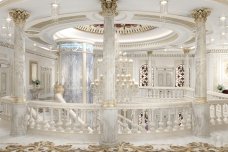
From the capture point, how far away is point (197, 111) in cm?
653

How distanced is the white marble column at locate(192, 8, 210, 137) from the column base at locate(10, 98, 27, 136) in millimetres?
4291

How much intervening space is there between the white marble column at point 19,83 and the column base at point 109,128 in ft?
7.26

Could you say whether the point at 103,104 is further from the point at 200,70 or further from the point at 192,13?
the point at 192,13

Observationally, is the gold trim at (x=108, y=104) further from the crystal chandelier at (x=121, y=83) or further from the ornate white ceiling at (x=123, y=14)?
the ornate white ceiling at (x=123, y=14)

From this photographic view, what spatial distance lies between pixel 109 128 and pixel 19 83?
269 cm

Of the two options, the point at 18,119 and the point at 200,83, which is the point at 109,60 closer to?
the point at 200,83

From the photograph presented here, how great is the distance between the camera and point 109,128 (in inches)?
225

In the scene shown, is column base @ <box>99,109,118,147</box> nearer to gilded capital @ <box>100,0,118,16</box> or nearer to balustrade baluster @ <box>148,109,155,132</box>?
balustrade baluster @ <box>148,109,155,132</box>

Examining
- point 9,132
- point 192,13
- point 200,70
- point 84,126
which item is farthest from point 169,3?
point 9,132

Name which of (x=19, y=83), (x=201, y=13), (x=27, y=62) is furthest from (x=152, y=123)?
(x=27, y=62)

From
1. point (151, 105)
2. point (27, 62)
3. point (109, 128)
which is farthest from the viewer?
point (27, 62)

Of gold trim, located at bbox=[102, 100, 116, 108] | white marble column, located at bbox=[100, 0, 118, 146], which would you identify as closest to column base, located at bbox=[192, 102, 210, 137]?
white marble column, located at bbox=[100, 0, 118, 146]

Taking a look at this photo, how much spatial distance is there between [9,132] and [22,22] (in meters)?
2.88

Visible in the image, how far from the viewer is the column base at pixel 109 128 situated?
5688 millimetres
